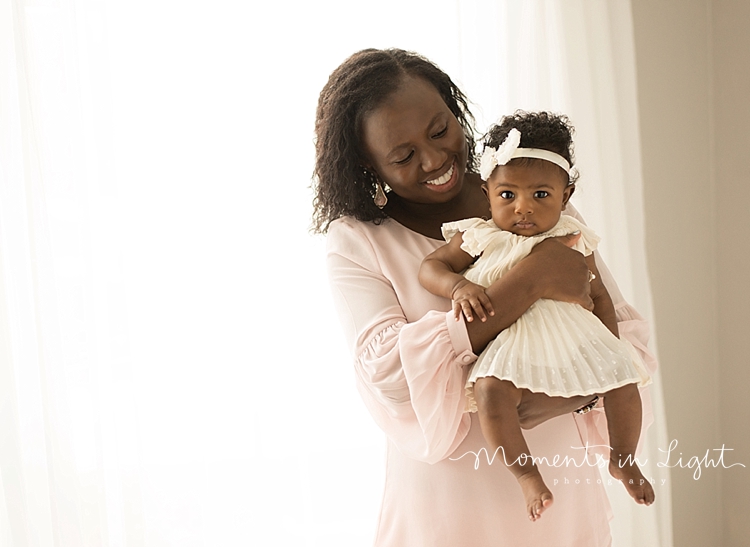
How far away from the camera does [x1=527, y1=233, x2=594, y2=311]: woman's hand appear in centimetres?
131

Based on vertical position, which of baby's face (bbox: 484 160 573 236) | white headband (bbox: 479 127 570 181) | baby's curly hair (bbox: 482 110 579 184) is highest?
baby's curly hair (bbox: 482 110 579 184)

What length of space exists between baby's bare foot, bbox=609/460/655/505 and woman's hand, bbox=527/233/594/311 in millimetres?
315

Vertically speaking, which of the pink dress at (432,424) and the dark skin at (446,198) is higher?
the dark skin at (446,198)

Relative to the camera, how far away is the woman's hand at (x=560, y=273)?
4.29 feet

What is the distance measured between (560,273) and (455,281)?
0.66 ft

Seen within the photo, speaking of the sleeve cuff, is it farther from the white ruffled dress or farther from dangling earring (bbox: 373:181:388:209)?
dangling earring (bbox: 373:181:388:209)

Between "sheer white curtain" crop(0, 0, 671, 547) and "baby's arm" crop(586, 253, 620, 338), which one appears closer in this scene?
"baby's arm" crop(586, 253, 620, 338)

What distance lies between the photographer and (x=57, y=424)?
5.44 ft

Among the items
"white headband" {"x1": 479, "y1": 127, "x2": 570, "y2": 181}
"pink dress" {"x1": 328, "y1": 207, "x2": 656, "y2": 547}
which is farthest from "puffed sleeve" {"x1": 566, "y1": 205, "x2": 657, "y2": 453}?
"white headband" {"x1": 479, "y1": 127, "x2": 570, "y2": 181}

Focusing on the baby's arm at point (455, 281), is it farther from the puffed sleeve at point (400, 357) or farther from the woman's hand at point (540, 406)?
the woman's hand at point (540, 406)

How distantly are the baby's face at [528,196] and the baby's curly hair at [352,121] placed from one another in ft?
1.01

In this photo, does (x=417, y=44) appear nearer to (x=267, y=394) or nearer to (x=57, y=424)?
(x=267, y=394)

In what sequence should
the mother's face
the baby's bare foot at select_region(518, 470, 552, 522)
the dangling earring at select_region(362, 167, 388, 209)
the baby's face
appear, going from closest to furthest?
1. the baby's bare foot at select_region(518, 470, 552, 522)
2. the baby's face
3. the mother's face
4. the dangling earring at select_region(362, 167, 388, 209)

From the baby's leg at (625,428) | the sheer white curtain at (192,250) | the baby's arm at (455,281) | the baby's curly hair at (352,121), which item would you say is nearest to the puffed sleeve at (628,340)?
the baby's leg at (625,428)
